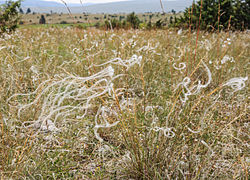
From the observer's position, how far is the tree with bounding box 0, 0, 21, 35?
5.20m

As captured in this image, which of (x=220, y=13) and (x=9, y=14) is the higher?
(x=220, y=13)

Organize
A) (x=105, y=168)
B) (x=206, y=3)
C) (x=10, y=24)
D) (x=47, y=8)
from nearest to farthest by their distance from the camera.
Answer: (x=105, y=168), (x=47, y=8), (x=10, y=24), (x=206, y=3)

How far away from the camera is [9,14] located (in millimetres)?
5082

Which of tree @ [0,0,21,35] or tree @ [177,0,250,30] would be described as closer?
tree @ [0,0,21,35]

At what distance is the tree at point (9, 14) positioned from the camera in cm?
520

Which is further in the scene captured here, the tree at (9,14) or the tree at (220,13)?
the tree at (220,13)

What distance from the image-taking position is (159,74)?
2865 mm

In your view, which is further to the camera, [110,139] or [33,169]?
[110,139]

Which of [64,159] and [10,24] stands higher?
[10,24]

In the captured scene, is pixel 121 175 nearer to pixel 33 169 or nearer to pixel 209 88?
pixel 33 169

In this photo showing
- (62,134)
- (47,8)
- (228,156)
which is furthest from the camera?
(47,8)

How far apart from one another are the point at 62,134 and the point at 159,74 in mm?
1757

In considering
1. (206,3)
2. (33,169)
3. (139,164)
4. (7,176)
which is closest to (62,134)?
(33,169)

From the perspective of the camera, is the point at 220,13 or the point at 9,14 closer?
the point at 9,14
